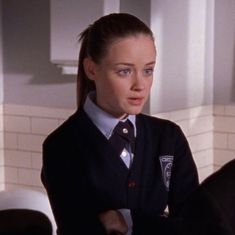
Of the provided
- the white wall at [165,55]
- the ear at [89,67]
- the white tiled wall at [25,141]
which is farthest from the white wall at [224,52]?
the ear at [89,67]

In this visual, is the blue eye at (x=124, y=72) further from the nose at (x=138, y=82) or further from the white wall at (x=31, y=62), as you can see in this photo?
the white wall at (x=31, y=62)

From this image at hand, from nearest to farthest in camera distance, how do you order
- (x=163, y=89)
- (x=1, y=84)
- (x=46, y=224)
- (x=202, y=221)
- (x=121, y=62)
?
(x=202, y=221), (x=121, y=62), (x=46, y=224), (x=163, y=89), (x=1, y=84)

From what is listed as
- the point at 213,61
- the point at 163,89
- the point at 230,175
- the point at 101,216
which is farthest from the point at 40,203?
the point at 213,61

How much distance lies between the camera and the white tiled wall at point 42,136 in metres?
2.46

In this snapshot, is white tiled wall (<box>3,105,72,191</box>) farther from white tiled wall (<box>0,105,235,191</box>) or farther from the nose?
the nose

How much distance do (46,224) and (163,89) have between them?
1125 millimetres

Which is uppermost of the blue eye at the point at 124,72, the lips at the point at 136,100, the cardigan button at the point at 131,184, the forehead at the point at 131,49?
the forehead at the point at 131,49

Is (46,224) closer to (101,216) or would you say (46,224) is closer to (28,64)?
(101,216)

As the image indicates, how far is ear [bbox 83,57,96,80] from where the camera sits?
1.03 metres

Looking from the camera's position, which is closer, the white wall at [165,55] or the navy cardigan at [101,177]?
the navy cardigan at [101,177]

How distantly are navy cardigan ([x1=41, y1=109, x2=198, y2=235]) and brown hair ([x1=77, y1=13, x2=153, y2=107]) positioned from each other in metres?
0.08

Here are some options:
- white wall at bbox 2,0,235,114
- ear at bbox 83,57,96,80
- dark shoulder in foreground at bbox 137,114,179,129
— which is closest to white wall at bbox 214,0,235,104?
white wall at bbox 2,0,235,114

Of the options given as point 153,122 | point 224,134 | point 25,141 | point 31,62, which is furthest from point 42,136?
point 153,122

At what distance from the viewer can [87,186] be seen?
1010mm
